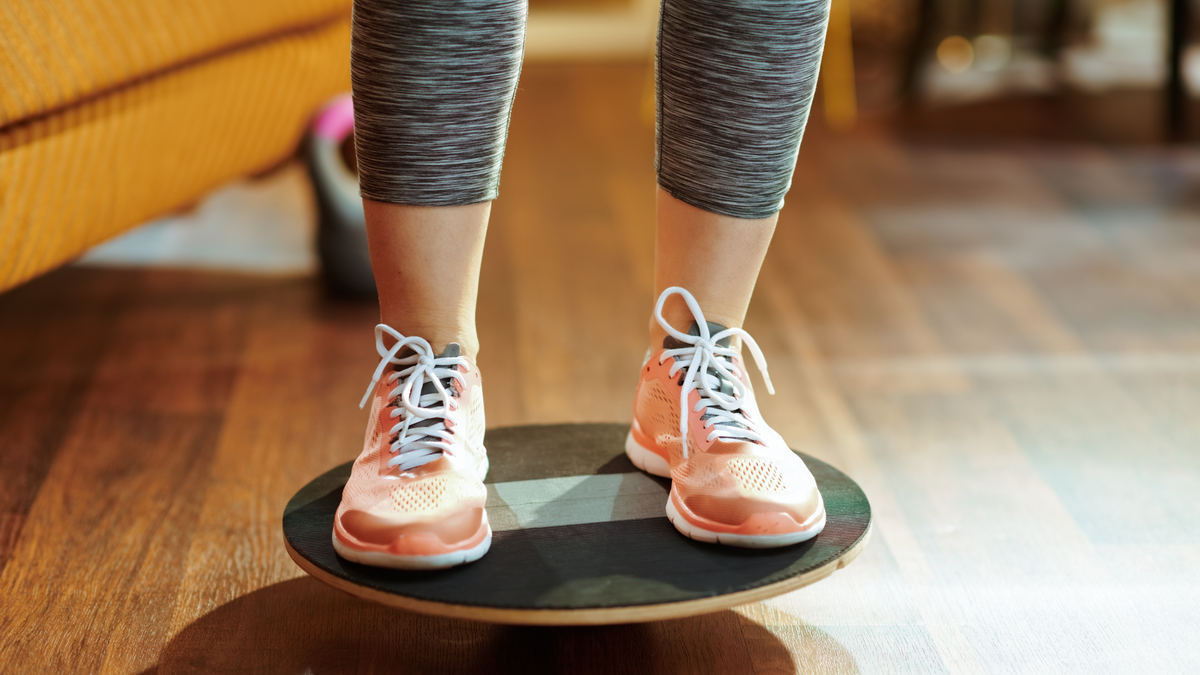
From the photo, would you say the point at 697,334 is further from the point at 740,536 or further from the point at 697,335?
the point at 740,536

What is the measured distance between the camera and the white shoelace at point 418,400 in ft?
2.28

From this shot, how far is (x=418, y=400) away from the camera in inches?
28.0

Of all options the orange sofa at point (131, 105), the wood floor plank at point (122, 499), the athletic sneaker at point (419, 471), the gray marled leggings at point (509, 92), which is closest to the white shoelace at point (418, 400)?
the athletic sneaker at point (419, 471)

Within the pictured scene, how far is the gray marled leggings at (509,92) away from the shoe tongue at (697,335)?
83 mm

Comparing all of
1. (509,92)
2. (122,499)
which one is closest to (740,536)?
(509,92)

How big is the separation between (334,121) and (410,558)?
2.75ft

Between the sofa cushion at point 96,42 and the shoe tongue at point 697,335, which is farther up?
the sofa cushion at point 96,42

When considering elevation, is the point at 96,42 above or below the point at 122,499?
above

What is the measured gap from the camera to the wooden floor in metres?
0.72

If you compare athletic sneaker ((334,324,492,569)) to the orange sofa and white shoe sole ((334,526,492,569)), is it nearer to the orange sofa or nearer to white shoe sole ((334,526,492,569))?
white shoe sole ((334,526,492,569))

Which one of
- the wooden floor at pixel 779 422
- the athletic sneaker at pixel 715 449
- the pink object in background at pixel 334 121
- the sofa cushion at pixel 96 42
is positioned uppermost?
the sofa cushion at pixel 96 42

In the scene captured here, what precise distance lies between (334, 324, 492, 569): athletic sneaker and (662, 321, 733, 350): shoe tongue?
0.14 m

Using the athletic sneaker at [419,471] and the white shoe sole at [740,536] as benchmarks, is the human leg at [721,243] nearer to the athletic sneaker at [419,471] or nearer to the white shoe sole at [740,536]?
the white shoe sole at [740,536]

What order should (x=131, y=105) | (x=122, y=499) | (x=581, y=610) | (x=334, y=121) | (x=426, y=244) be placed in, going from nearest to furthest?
(x=581, y=610) < (x=426, y=244) < (x=122, y=499) < (x=131, y=105) < (x=334, y=121)
